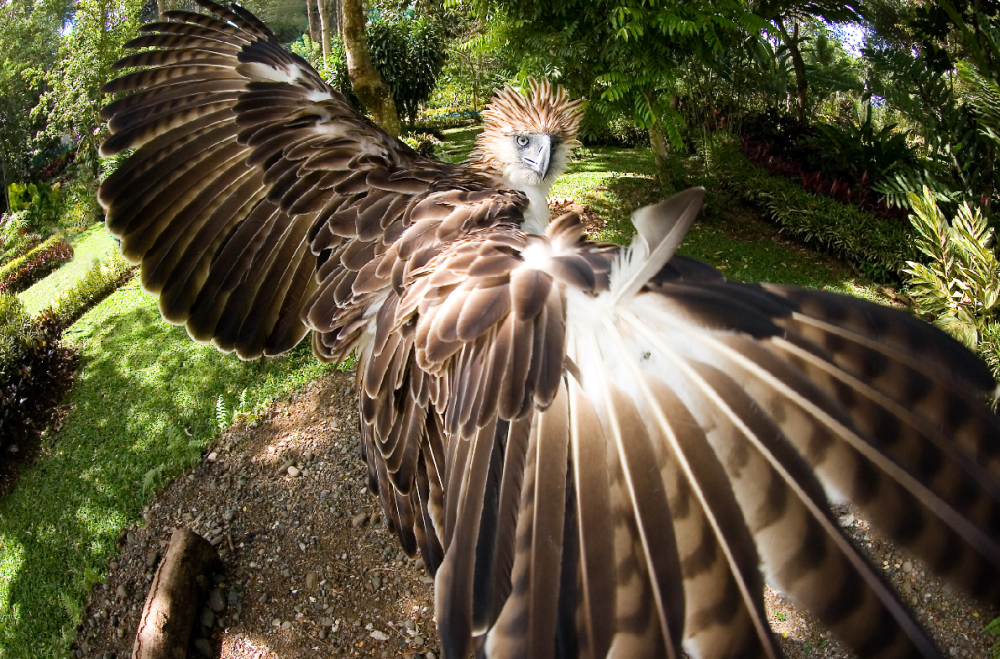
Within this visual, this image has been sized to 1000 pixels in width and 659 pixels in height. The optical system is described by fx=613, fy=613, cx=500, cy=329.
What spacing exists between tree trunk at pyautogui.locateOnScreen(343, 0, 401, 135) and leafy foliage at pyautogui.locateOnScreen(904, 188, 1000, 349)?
511 cm

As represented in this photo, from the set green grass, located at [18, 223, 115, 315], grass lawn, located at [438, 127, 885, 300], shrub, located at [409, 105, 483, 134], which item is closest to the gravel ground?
grass lawn, located at [438, 127, 885, 300]

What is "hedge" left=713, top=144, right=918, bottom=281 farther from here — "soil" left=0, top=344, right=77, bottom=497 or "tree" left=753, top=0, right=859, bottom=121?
"soil" left=0, top=344, right=77, bottom=497

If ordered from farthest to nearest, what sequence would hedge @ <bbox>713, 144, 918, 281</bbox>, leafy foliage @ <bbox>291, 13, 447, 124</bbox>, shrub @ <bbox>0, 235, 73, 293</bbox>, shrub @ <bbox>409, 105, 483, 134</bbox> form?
shrub @ <bbox>409, 105, 483, 134</bbox>, leafy foliage @ <bbox>291, 13, 447, 124</bbox>, shrub @ <bbox>0, 235, 73, 293</bbox>, hedge @ <bbox>713, 144, 918, 281</bbox>

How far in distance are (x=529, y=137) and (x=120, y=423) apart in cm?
426

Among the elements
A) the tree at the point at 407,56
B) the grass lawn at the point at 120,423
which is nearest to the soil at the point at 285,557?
the grass lawn at the point at 120,423

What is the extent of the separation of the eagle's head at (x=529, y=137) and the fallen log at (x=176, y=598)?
2.68 meters

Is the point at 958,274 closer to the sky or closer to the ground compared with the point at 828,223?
closer to the ground

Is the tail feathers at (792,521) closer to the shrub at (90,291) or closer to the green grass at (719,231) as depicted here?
the green grass at (719,231)

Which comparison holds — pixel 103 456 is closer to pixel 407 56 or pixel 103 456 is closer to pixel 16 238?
pixel 407 56

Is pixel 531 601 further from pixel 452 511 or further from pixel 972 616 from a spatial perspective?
pixel 972 616

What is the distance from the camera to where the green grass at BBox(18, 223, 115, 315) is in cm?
903

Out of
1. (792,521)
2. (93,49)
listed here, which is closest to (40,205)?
(93,49)

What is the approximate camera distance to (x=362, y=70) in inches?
223

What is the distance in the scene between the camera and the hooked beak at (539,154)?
3.07m
